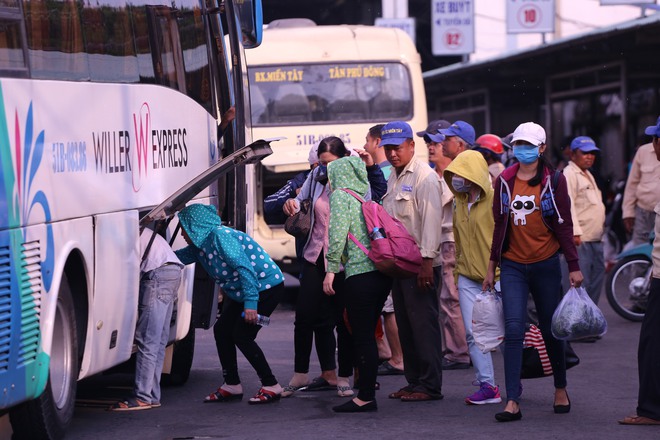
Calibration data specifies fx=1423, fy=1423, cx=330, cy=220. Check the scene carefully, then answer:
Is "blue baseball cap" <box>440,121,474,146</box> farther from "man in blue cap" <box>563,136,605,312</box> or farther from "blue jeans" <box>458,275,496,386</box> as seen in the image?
"man in blue cap" <box>563,136,605,312</box>

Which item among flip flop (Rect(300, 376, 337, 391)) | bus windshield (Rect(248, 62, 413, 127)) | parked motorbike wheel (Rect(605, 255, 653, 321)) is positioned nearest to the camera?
flip flop (Rect(300, 376, 337, 391))

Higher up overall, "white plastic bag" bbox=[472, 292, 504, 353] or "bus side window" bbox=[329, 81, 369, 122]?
"bus side window" bbox=[329, 81, 369, 122]

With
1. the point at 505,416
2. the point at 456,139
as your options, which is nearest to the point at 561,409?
the point at 505,416

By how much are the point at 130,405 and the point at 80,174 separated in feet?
6.36

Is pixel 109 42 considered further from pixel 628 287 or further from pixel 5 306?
pixel 628 287

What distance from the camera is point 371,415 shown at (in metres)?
8.73

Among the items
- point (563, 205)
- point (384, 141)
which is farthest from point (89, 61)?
point (563, 205)

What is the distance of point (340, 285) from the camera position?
9141 mm

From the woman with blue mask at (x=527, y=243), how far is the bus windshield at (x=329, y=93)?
413 inches

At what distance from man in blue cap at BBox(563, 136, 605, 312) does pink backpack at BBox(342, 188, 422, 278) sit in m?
3.95

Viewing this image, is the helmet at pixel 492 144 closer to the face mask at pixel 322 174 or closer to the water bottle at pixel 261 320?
the face mask at pixel 322 174

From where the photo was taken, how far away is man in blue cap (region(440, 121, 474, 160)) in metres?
10.8

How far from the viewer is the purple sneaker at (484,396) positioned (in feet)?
29.9

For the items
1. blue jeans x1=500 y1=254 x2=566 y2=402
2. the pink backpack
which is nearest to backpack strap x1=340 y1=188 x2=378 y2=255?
the pink backpack
